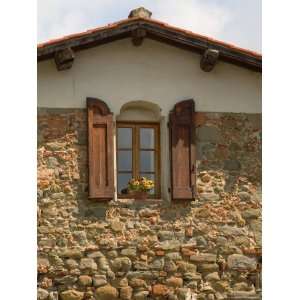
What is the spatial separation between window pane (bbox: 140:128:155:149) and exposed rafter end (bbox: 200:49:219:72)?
1125 mm

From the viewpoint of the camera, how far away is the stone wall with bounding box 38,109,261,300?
9.15 m

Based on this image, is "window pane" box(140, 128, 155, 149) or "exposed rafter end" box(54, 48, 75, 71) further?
"window pane" box(140, 128, 155, 149)

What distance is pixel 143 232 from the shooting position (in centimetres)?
933

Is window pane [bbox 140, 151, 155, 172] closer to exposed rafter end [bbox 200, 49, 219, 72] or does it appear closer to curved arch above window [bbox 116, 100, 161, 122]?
curved arch above window [bbox 116, 100, 161, 122]

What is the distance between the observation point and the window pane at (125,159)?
31.6ft

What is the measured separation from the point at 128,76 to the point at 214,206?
2093 mm

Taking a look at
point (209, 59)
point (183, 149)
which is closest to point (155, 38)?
point (209, 59)

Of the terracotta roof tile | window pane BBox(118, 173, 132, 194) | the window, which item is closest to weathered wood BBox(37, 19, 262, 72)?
the terracotta roof tile

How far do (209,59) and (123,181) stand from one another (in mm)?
2001

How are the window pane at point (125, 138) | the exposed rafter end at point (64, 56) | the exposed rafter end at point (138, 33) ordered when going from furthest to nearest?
1. the window pane at point (125, 138)
2. the exposed rafter end at point (138, 33)
3. the exposed rafter end at point (64, 56)

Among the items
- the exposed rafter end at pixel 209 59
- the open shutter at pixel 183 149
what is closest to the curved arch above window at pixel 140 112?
the open shutter at pixel 183 149

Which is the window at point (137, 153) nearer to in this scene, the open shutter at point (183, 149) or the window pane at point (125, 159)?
the window pane at point (125, 159)
